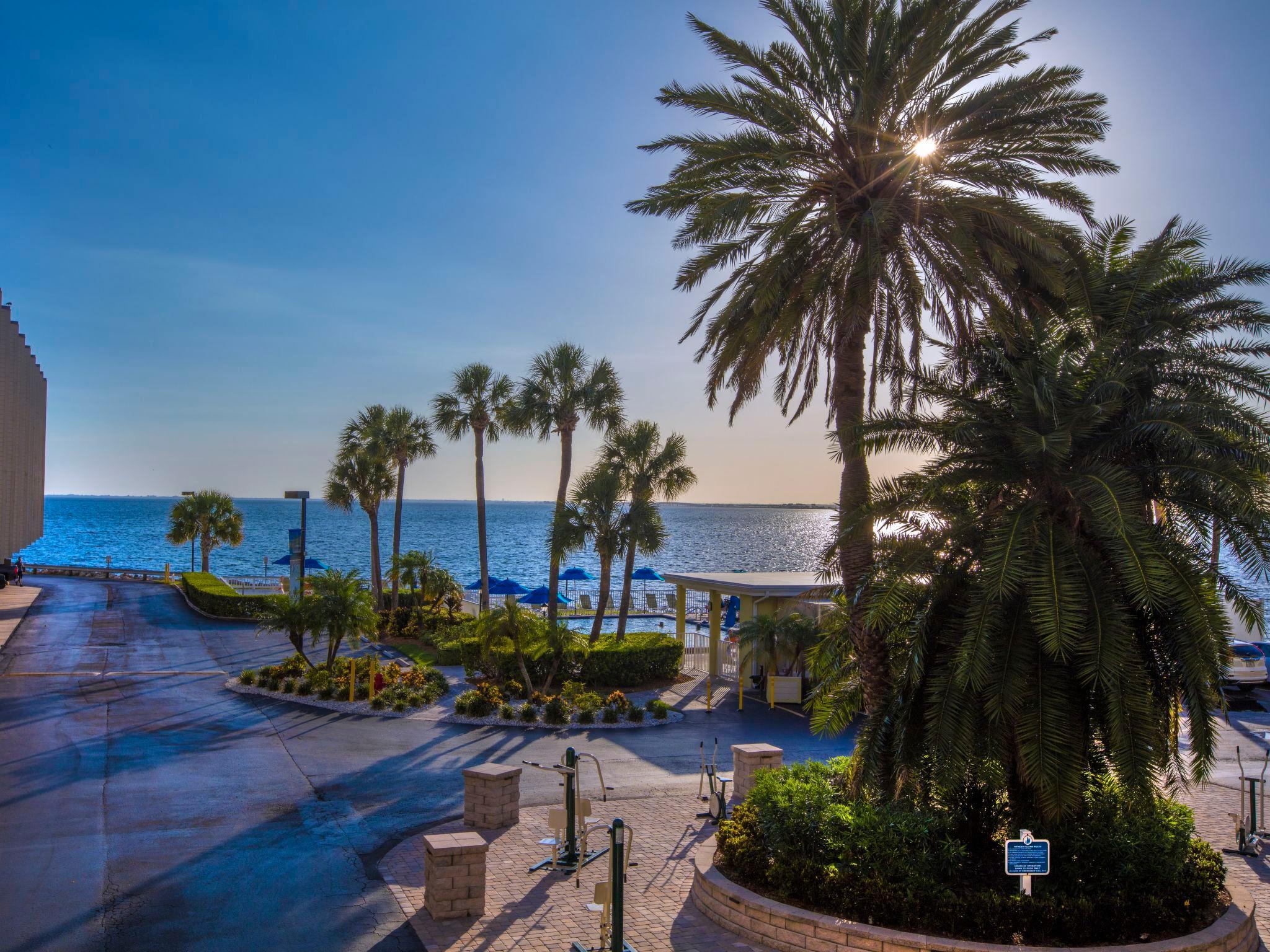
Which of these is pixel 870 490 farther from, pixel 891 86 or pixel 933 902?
pixel 891 86

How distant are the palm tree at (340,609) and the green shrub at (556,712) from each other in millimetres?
5530

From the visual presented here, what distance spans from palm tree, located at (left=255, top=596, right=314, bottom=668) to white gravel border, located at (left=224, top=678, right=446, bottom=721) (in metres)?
1.45

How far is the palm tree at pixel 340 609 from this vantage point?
2250cm

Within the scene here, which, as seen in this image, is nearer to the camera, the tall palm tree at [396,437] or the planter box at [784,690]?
the planter box at [784,690]

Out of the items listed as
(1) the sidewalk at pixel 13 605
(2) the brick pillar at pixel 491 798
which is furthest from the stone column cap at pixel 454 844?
(1) the sidewalk at pixel 13 605

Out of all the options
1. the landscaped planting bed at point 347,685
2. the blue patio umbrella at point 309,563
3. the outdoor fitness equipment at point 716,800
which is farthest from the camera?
the blue patio umbrella at point 309,563

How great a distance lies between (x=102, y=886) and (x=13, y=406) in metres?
31.0

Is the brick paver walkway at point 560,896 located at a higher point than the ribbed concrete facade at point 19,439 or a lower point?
lower

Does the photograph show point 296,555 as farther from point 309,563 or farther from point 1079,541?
point 1079,541

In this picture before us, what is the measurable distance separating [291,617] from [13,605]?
22344 millimetres

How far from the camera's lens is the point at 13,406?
34562mm

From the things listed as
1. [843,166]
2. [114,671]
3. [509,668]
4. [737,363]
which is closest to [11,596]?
[114,671]

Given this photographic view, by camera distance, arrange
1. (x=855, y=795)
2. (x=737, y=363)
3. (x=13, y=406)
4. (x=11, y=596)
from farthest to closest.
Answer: (x=11, y=596) < (x=13, y=406) < (x=737, y=363) < (x=855, y=795)

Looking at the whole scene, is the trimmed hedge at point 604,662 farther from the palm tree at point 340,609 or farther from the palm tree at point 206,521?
the palm tree at point 206,521
